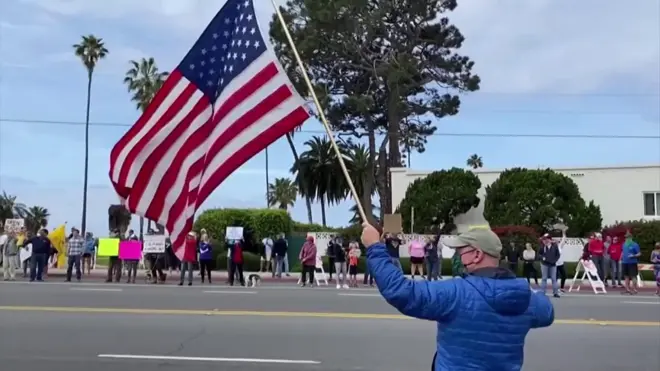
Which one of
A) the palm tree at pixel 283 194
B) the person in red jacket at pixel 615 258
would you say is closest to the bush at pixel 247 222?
the person in red jacket at pixel 615 258

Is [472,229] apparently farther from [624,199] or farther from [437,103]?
[437,103]

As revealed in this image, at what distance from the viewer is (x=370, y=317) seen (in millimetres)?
14383

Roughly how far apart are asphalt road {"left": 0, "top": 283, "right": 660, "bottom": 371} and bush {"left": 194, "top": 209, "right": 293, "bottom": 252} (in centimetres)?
1627

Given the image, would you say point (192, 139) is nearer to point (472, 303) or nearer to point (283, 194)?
point (472, 303)

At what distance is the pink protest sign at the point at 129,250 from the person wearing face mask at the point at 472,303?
22.0m

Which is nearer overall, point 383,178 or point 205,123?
point 205,123

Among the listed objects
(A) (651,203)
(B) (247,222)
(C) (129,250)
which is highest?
(A) (651,203)

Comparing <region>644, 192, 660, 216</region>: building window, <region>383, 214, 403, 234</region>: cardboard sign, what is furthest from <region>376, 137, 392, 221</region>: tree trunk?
<region>383, 214, 403, 234</region>: cardboard sign

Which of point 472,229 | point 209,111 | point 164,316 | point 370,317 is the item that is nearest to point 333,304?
point 370,317

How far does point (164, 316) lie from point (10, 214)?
64286 mm

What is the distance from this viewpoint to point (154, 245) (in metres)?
24.7

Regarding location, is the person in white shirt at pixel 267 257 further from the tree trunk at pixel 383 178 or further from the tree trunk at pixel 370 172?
the tree trunk at pixel 383 178

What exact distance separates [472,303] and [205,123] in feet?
12.1

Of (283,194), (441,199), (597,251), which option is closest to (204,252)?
(597,251)
